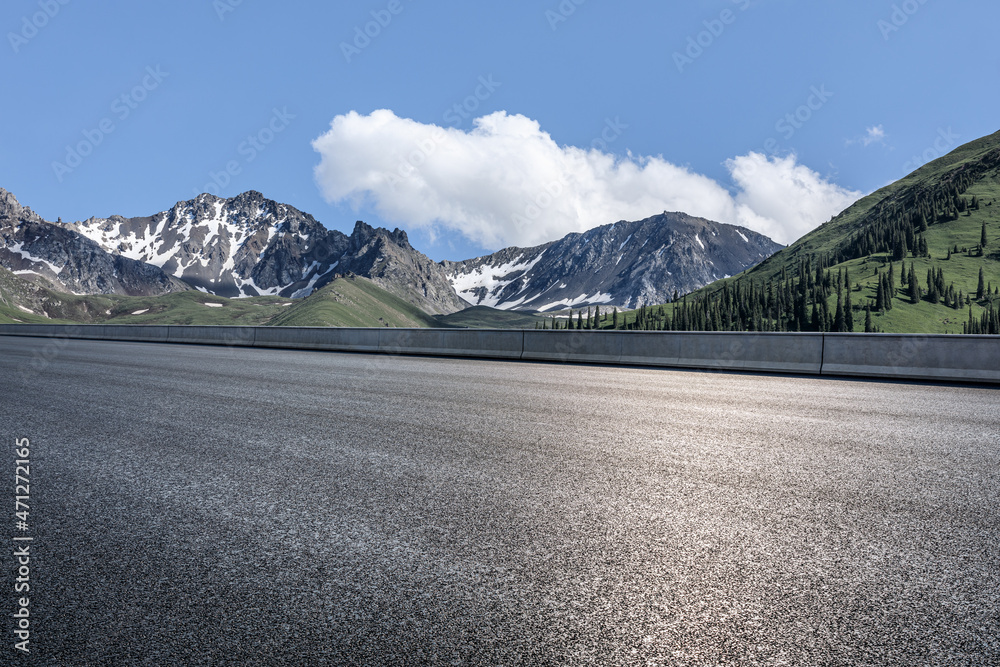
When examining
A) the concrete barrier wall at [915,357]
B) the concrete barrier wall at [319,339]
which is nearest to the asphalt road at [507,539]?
the concrete barrier wall at [915,357]

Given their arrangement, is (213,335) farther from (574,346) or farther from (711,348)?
(711,348)

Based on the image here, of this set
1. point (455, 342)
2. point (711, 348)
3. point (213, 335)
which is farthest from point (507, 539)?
point (213, 335)

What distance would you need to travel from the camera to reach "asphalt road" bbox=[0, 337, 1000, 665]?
236 centimetres

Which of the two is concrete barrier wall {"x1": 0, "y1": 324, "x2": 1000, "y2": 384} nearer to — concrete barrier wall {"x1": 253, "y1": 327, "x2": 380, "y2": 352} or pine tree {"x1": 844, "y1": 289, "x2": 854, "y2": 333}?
concrete barrier wall {"x1": 253, "y1": 327, "x2": 380, "y2": 352}

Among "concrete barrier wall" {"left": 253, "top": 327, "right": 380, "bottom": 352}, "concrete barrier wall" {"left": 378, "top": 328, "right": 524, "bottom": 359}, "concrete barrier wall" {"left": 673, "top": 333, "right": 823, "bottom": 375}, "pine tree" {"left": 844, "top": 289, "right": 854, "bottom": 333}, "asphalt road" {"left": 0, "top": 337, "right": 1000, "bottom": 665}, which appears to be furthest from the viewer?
"pine tree" {"left": 844, "top": 289, "right": 854, "bottom": 333}

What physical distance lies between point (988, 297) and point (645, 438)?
19724cm

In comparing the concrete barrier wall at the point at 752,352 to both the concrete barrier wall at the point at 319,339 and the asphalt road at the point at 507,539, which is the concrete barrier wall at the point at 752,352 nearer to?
the asphalt road at the point at 507,539

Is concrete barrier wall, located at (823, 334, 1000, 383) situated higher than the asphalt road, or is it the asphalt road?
concrete barrier wall, located at (823, 334, 1000, 383)

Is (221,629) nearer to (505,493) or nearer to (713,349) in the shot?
(505,493)

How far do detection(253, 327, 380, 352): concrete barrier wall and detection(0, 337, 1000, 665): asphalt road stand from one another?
14035 mm

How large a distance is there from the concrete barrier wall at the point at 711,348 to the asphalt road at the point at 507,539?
609 cm

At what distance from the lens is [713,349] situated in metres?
15.2

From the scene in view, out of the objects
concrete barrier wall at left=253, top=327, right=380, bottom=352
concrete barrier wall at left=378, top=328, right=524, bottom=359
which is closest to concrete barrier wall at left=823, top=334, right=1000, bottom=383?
concrete barrier wall at left=378, top=328, right=524, bottom=359

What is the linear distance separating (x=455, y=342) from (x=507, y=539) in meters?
16.6
